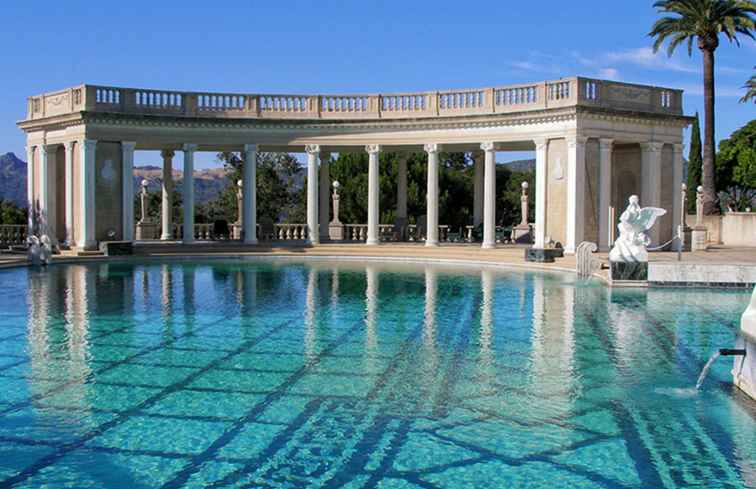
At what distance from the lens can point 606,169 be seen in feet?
110

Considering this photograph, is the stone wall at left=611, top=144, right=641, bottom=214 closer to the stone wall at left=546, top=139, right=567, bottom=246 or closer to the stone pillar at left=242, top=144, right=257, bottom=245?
the stone wall at left=546, top=139, right=567, bottom=246

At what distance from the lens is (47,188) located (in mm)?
37750

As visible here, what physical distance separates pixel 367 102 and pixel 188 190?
9691mm

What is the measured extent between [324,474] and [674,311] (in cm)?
1298

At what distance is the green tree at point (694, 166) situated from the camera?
65925mm

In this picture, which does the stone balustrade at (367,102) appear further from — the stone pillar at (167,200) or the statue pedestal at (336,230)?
the statue pedestal at (336,230)

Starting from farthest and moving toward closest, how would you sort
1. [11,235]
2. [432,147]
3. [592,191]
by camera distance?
[11,235]
[432,147]
[592,191]

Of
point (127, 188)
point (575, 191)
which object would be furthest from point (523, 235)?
point (127, 188)

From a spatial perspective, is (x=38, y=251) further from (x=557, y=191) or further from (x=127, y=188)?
(x=557, y=191)

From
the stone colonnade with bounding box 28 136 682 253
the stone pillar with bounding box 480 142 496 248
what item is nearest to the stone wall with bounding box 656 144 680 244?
the stone colonnade with bounding box 28 136 682 253

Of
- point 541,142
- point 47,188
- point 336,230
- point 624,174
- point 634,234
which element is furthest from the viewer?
point 336,230

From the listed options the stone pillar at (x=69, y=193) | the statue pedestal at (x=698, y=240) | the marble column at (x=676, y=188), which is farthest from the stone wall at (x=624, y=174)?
the stone pillar at (x=69, y=193)

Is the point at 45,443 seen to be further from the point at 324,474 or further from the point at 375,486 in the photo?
the point at 375,486

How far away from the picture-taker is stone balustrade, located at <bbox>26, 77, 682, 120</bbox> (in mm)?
33594
